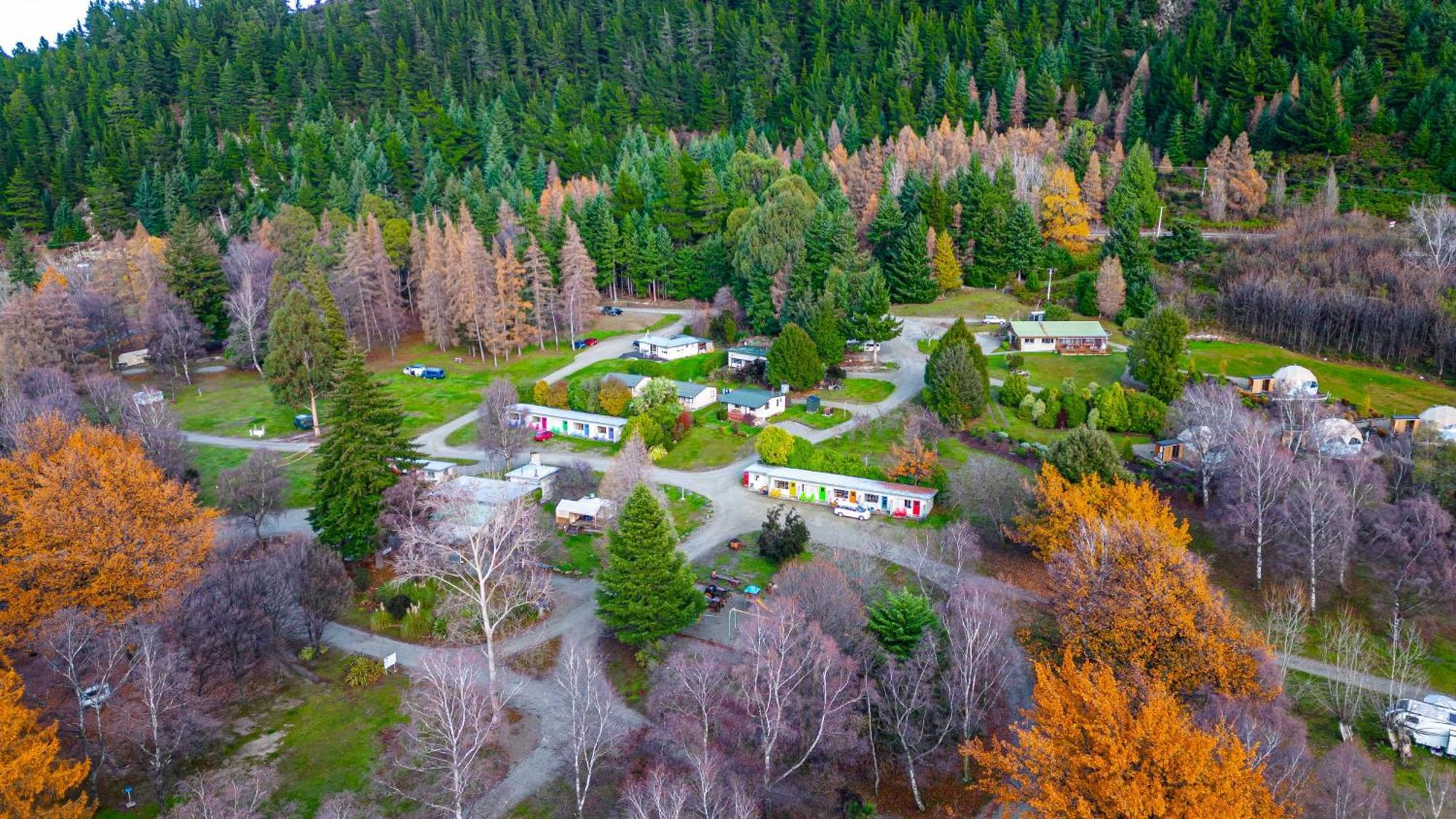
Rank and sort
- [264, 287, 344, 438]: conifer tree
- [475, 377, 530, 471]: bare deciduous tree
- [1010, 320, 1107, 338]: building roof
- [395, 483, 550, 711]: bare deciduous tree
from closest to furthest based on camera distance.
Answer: [395, 483, 550, 711]: bare deciduous tree < [475, 377, 530, 471]: bare deciduous tree < [264, 287, 344, 438]: conifer tree < [1010, 320, 1107, 338]: building roof

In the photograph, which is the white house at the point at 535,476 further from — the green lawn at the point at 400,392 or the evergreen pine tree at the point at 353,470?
the green lawn at the point at 400,392

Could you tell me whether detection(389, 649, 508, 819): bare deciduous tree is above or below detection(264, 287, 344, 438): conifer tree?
below

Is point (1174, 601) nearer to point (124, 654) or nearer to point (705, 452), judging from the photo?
point (705, 452)

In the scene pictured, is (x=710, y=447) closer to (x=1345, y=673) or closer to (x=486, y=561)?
(x=486, y=561)

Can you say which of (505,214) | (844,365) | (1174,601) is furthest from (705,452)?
(505,214)

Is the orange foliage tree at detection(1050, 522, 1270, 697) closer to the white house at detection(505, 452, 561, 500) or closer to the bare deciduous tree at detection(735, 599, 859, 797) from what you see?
the bare deciduous tree at detection(735, 599, 859, 797)

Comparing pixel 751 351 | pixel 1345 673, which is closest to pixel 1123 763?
pixel 1345 673

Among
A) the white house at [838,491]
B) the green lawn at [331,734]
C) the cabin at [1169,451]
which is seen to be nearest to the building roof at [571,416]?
the white house at [838,491]

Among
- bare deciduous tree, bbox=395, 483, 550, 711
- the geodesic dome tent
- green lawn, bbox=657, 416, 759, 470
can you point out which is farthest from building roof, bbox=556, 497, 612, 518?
the geodesic dome tent
